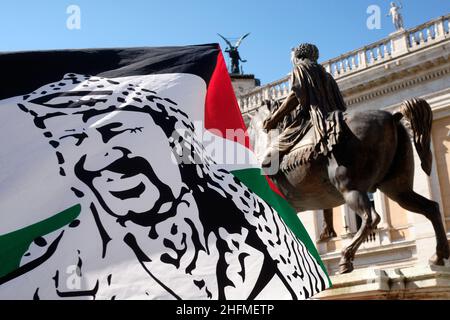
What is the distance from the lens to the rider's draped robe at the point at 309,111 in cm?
482

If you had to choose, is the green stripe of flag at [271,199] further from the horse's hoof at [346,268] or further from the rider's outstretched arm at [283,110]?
the rider's outstretched arm at [283,110]

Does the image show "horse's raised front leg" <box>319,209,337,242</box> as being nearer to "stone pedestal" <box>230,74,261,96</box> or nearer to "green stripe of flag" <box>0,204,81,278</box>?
"green stripe of flag" <box>0,204,81,278</box>

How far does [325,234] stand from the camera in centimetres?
534

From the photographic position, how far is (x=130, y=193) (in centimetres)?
321

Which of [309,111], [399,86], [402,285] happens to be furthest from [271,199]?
[399,86]

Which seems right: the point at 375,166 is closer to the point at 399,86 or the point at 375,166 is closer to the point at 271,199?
the point at 271,199

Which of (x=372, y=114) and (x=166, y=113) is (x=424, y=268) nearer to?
(x=372, y=114)

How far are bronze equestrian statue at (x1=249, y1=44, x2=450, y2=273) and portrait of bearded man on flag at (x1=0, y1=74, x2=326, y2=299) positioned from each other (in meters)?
0.89

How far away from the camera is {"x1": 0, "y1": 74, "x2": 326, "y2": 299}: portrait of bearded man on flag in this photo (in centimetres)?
287

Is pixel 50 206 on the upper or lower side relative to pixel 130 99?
lower

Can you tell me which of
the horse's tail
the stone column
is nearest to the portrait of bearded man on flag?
the horse's tail

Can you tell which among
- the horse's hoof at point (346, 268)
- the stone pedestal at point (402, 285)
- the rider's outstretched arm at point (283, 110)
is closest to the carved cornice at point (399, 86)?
the rider's outstretched arm at point (283, 110)

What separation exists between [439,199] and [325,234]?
13.9 metres
